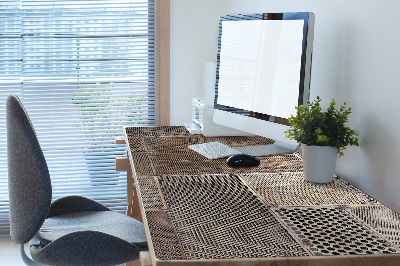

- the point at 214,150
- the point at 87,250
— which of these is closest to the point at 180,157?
the point at 214,150

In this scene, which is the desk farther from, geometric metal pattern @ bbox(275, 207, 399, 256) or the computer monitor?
the computer monitor

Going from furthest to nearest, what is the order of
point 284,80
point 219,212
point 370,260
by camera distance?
point 284,80, point 219,212, point 370,260

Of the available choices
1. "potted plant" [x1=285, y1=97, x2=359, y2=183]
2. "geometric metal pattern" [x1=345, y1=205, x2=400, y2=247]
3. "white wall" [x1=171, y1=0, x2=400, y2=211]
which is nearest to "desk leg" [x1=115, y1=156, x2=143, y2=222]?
"white wall" [x1=171, y1=0, x2=400, y2=211]

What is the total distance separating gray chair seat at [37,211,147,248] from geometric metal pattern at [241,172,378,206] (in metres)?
0.51

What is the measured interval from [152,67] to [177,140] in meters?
1.14

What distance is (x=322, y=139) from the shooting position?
68.1 inches

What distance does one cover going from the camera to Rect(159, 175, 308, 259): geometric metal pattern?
1.22 metres

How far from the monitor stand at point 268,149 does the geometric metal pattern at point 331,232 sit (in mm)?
684

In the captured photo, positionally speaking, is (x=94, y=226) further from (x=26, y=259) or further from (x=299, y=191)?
(x=299, y=191)

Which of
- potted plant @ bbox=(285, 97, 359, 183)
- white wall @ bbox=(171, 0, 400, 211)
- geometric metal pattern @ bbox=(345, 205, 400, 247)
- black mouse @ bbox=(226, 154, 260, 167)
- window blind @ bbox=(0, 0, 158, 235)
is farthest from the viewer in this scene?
window blind @ bbox=(0, 0, 158, 235)

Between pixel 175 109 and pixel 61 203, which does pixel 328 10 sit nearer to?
pixel 61 203

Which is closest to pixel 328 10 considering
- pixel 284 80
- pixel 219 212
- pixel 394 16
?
pixel 284 80

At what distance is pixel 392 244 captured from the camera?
1.28 meters

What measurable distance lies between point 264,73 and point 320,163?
52cm
